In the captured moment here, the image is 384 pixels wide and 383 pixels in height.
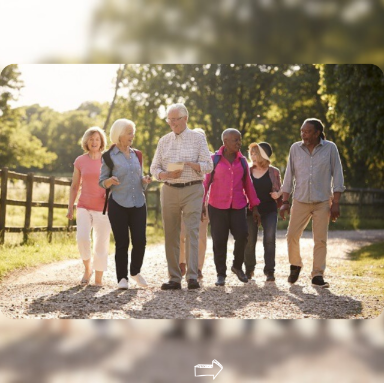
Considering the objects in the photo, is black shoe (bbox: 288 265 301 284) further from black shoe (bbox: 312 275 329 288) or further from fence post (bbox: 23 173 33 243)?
fence post (bbox: 23 173 33 243)

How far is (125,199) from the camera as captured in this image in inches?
183

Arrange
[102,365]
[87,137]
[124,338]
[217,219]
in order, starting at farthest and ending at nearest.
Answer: [217,219], [87,137], [124,338], [102,365]

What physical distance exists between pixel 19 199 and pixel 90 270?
1.60 meters

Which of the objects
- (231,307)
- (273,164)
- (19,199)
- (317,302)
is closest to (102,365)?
(231,307)

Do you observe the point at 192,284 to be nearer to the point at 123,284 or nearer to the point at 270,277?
the point at 123,284

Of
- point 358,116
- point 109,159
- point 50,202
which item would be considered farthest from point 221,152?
point 50,202

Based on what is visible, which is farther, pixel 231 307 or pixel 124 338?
pixel 231 307

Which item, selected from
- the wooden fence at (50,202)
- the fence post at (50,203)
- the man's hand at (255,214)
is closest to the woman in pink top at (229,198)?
the man's hand at (255,214)

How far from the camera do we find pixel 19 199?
583 cm

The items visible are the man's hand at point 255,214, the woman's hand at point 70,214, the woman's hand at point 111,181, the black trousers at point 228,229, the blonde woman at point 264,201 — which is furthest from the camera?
the blonde woman at point 264,201

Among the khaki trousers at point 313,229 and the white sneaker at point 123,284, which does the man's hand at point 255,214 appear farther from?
the white sneaker at point 123,284

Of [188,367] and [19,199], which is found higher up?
[19,199]

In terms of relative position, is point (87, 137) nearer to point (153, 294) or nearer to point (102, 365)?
point (153, 294)

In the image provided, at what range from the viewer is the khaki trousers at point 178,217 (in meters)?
4.68
